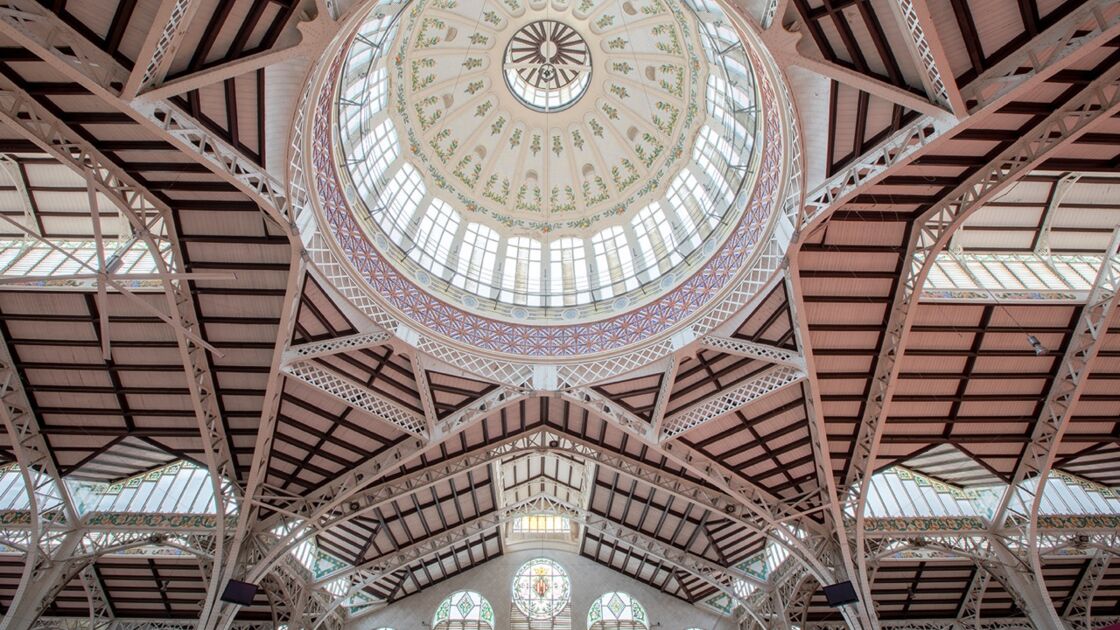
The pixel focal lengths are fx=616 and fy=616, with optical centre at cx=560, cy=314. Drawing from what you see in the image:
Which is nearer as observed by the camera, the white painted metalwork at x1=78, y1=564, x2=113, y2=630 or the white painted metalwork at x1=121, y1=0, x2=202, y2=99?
the white painted metalwork at x1=121, y1=0, x2=202, y2=99

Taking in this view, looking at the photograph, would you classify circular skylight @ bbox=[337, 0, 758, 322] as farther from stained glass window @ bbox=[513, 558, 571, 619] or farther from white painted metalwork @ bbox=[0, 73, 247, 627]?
stained glass window @ bbox=[513, 558, 571, 619]

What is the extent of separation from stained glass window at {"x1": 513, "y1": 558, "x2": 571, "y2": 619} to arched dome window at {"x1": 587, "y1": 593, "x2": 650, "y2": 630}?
1.86 metres

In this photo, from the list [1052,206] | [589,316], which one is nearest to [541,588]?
[589,316]

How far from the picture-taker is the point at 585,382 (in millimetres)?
23000

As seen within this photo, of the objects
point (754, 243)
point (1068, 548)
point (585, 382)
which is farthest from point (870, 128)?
point (1068, 548)

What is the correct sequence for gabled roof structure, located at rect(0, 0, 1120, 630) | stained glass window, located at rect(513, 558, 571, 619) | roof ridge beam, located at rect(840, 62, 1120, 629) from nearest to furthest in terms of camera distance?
gabled roof structure, located at rect(0, 0, 1120, 630), roof ridge beam, located at rect(840, 62, 1120, 629), stained glass window, located at rect(513, 558, 571, 619)

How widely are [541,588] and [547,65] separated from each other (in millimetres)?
29548

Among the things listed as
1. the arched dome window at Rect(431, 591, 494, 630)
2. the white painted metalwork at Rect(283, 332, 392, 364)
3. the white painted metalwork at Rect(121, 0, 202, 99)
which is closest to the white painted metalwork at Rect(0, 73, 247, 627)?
the white painted metalwork at Rect(283, 332, 392, 364)

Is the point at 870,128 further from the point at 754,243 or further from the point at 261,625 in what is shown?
the point at 261,625

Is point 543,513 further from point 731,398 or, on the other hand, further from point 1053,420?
point 1053,420

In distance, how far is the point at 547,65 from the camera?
30.6m

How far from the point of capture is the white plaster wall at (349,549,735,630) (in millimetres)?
35875

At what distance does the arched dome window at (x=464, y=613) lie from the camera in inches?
1414

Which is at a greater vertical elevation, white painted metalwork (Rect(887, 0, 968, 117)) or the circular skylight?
the circular skylight
